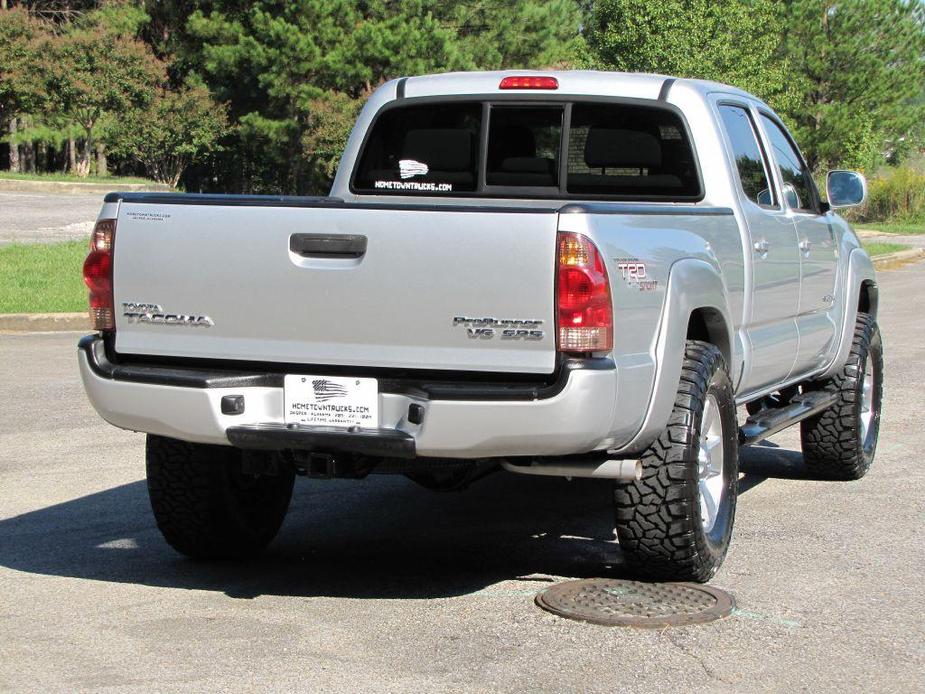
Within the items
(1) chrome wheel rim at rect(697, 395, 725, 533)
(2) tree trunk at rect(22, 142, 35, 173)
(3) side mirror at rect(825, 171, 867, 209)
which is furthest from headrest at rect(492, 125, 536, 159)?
(2) tree trunk at rect(22, 142, 35, 173)

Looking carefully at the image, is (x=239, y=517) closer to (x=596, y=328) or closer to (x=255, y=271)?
(x=255, y=271)

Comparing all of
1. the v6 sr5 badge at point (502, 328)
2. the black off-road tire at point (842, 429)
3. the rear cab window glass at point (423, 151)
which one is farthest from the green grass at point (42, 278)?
the v6 sr5 badge at point (502, 328)

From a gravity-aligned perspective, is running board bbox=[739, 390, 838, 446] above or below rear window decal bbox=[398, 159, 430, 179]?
below

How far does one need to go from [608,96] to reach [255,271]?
7.76 feet

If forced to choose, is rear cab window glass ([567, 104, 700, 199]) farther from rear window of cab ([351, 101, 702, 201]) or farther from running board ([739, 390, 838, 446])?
running board ([739, 390, 838, 446])

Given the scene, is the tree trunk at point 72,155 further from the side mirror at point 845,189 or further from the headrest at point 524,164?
the headrest at point 524,164

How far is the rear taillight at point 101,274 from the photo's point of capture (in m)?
5.56

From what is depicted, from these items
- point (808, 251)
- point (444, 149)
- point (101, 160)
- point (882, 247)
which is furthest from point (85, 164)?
point (808, 251)

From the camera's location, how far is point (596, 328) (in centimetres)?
502

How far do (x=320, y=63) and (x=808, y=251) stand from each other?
123 feet

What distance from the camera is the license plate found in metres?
5.26

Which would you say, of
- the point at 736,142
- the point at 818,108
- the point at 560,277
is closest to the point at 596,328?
the point at 560,277

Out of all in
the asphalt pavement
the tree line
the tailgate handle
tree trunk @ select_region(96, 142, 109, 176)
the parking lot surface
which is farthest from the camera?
tree trunk @ select_region(96, 142, 109, 176)

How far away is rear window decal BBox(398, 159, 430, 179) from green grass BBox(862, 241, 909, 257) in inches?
976
